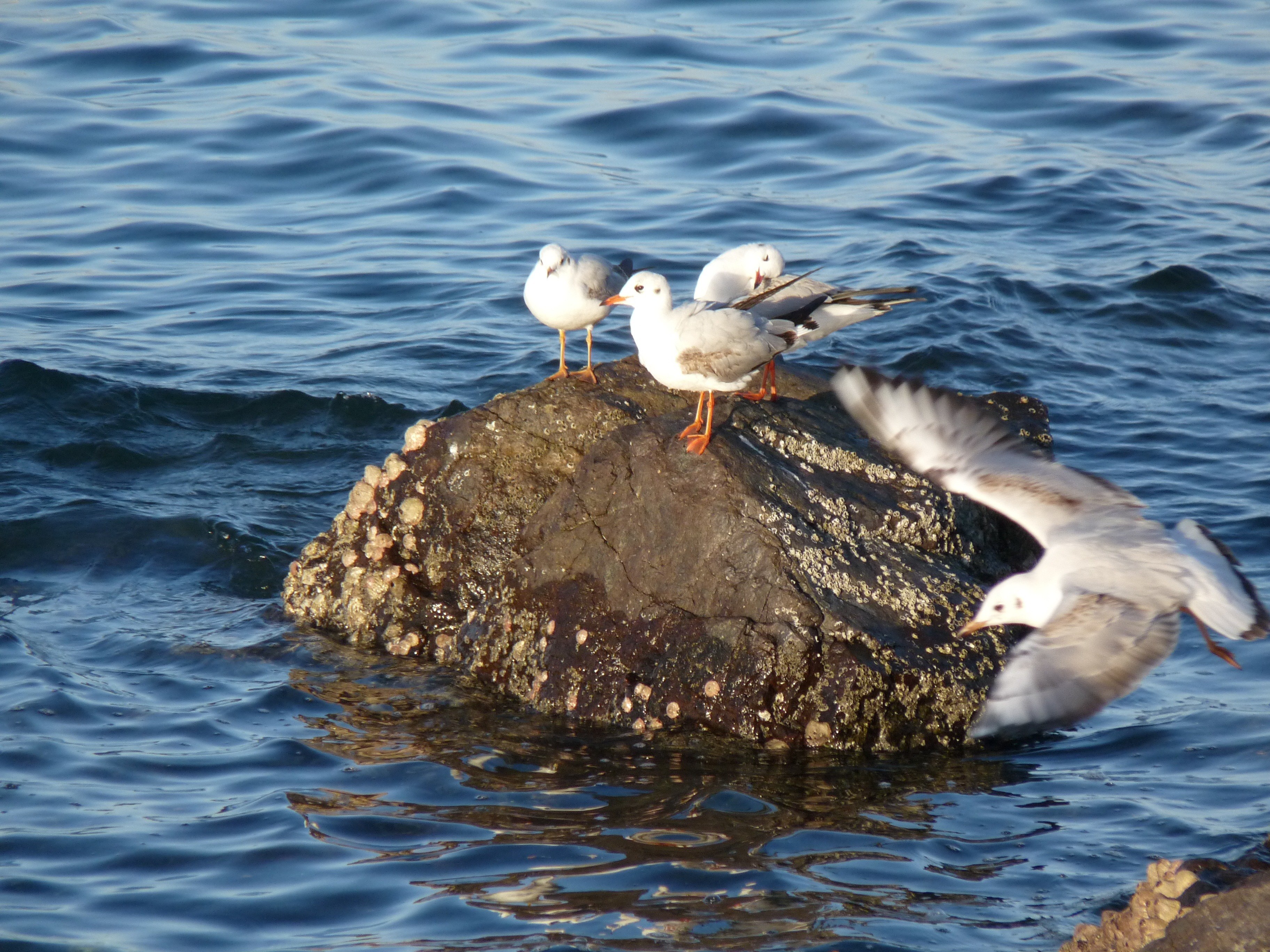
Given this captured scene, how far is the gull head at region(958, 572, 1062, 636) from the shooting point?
4988 mm

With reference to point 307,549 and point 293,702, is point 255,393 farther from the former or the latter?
point 293,702

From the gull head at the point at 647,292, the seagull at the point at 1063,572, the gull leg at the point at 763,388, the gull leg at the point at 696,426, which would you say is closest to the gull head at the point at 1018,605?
the seagull at the point at 1063,572

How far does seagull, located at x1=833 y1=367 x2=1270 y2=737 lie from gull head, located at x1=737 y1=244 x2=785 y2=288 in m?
2.49

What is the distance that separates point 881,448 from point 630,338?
4461 millimetres

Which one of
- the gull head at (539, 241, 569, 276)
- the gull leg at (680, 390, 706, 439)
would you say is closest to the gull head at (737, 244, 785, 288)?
the gull head at (539, 241, 569, 276)

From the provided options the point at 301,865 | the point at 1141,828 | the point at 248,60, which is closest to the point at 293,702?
A: the point at 301,865

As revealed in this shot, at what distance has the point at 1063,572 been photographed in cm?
505

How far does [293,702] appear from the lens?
6070 millimetres

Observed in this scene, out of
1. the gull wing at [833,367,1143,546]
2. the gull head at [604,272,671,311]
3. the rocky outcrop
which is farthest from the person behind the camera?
the gull head at [604,272,671,311]

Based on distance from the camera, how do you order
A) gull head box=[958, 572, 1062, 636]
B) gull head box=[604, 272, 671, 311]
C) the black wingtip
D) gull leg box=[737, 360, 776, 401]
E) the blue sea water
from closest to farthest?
the black wingtip
the blue sea water
gull head box=[958, 572, 1062, 636]
gull head box=[604, 272, 671, 311]
gull leg box=[737, 360, 776, 401]

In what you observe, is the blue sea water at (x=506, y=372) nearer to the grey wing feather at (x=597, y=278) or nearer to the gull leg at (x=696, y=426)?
the gull leg at (x=696, y=426)

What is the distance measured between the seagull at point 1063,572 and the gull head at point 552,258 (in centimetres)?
208

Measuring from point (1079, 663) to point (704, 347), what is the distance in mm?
2013

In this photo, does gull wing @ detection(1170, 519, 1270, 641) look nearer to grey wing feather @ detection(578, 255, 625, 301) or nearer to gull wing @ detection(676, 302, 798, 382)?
gull wing @ detection(676, 302, 798, 382)
